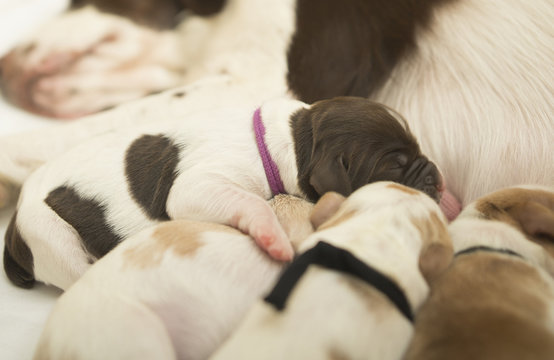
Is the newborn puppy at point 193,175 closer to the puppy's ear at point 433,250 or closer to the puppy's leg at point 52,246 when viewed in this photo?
the puppy's leg at point 52,246

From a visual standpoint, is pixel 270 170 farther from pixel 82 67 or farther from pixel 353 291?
pixel 82 67

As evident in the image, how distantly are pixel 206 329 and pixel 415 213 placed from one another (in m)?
0.42

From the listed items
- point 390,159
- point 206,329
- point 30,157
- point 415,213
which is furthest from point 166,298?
point 30,157

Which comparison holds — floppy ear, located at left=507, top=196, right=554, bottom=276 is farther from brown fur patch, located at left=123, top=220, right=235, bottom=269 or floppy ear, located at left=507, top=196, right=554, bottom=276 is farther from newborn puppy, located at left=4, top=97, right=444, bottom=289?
brown fur patch, located at left=123, top=220, right=235, bottom=269

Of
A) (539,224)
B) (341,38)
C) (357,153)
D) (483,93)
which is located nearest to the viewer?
(539,224)

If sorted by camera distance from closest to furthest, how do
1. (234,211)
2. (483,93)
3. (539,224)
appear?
(539,224) → (234,211) → (483,93)

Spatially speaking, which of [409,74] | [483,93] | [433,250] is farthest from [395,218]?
[409,74]

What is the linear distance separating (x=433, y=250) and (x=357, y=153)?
35cm

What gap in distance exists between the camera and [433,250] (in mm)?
983

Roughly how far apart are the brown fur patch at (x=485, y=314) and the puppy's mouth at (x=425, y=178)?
0.32 m

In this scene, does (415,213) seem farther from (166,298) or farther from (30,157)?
(30,157)

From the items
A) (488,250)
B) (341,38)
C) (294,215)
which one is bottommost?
(294,215)

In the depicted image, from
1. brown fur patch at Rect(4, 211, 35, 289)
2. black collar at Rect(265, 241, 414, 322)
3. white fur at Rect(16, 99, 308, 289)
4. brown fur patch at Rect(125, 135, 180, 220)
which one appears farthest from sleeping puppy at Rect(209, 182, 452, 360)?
brown fur patch at Rect(4, 211, 35, 289)

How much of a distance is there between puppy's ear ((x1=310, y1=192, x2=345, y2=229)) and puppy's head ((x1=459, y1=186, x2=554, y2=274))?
0.25 m
